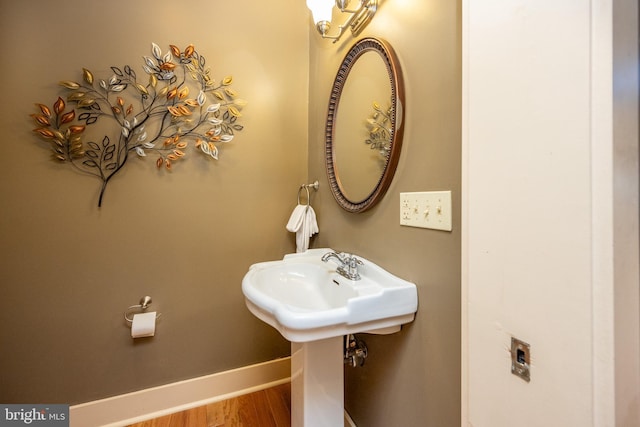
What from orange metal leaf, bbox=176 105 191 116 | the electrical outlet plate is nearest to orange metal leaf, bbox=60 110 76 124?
orange metal leaf, bbox=176 105 191 116

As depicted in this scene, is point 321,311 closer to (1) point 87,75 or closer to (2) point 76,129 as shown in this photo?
(2) point 76,129

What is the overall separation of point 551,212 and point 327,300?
0.87m

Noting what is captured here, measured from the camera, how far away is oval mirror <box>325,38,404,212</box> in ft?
3.12

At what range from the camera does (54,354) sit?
1277 mm

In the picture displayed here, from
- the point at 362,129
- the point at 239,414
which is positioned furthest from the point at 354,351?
the point at 362,129

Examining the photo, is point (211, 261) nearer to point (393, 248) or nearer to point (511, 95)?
point (393, 248)

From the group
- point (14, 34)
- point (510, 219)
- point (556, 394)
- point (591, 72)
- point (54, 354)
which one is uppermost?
point (14, 34)

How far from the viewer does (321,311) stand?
Result: 761 mm

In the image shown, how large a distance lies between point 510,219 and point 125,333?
6.12 ft

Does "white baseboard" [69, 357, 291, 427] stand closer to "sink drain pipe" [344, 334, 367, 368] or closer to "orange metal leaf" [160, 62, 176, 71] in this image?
"sink drain pipe" [344, 334, 367, 368]

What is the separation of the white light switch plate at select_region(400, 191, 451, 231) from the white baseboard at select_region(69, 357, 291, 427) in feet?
4.69

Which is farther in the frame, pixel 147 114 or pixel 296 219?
pixel 296 219

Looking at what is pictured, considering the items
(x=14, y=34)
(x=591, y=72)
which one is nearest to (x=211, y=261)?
(x=14, y=34)

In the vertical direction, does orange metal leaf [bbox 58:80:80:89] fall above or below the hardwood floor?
above
